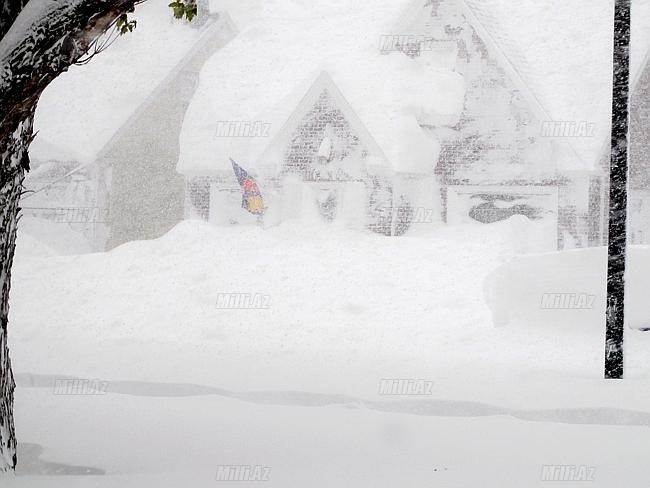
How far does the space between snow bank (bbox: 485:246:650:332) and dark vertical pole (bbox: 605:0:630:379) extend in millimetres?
3280

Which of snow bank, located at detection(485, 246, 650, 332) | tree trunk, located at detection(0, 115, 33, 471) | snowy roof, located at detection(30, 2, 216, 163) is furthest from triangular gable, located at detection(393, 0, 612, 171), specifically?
tree trunk, located at detection(0, 115, 33, 471)

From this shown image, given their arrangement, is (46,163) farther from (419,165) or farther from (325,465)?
(325,465)

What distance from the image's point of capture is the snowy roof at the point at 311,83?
813 inches

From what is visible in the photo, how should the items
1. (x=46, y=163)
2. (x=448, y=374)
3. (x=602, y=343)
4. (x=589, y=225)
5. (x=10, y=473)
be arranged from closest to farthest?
1. (x=10, y=473)
2. (x=448, y=374)
3. (x=602, y=343)
4. (x=589, y=225)
5. (x=46, y=163)

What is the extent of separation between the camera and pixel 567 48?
24219mm

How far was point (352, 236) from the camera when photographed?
20.8 metres

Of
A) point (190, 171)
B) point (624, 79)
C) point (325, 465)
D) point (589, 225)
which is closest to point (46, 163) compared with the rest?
point (190, 171)

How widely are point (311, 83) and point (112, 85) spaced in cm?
708

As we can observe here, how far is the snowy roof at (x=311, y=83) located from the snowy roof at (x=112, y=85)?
171 cm

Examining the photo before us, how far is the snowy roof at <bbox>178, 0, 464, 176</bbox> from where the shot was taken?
20.7 metres

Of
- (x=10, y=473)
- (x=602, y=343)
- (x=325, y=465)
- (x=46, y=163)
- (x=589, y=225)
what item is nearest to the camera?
(x=10, y=473)

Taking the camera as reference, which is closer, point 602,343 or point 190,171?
point 602,343

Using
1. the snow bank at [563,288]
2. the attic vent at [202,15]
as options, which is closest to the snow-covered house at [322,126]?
the attic vent at [202,15]

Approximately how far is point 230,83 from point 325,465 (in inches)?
789
